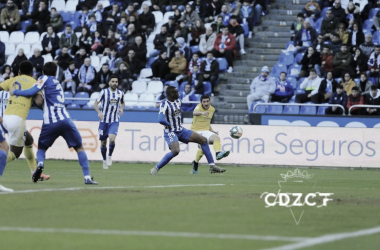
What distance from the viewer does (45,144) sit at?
13.2 m

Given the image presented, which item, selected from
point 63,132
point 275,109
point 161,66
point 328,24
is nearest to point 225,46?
point 161,66

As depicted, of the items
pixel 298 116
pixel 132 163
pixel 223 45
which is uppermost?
pixel 223 45

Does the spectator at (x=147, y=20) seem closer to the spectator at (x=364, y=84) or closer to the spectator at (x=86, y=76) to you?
the spectator at (x=86, y=76)

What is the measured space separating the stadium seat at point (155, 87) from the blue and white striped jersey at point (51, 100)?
14.3 meters

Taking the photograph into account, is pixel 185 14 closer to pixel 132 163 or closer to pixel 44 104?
pixel 132 163

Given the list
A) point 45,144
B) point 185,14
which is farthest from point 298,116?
point 45,144

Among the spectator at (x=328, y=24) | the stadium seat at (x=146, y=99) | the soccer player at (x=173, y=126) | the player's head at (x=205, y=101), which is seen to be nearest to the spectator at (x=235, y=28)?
the spectator at (x=328, y=24)

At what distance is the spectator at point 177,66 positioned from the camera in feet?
90.0

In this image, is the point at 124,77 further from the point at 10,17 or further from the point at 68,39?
the point at 10,17

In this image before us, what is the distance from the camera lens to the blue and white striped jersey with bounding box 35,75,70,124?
13.0 meters

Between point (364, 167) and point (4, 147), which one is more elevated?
point (4, 147)

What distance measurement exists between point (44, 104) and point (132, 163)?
10965 mm

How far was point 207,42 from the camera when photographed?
91.8ft

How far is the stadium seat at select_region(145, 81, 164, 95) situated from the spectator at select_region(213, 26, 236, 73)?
2.31 metres
